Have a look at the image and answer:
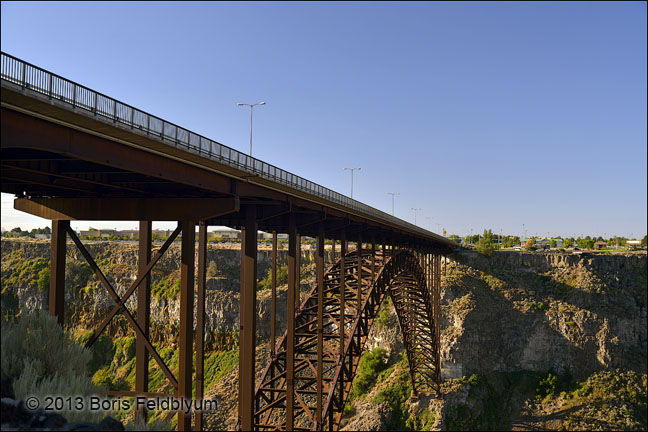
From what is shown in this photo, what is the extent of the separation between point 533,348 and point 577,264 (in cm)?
1588

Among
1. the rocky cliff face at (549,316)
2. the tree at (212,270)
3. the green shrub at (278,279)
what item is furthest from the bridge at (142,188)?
the tree at (212,270)

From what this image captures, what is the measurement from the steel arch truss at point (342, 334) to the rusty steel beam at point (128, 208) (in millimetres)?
10485

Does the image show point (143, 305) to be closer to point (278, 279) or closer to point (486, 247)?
point (278, 279)

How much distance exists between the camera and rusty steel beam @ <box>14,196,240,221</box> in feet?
49.6

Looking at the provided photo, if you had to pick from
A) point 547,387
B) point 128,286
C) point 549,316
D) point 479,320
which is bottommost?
point 547,387

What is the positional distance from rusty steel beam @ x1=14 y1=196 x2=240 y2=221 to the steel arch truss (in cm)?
1048

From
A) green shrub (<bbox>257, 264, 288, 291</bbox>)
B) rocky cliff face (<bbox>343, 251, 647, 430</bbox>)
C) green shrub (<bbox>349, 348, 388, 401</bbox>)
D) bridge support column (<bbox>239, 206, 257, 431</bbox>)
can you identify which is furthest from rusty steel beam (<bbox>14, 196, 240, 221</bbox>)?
green shrub (<bbox>257, 264, 288, 291</bbox>)

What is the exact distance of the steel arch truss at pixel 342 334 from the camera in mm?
27078

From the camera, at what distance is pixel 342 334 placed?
2861 cm

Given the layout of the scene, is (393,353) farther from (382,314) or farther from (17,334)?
(17,334)

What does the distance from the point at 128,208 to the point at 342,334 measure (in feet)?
54.5

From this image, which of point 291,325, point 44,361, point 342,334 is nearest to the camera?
point 44,361

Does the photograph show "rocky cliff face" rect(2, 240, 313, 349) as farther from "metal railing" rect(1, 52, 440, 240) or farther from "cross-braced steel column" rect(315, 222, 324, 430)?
"metal railing" rect(1, 52, 440, 240)

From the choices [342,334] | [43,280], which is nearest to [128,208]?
[342,334]
